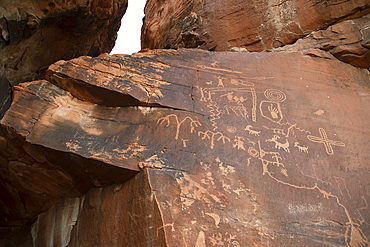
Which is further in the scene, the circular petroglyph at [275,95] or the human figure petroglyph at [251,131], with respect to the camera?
the circular petroglyph at [275,95]

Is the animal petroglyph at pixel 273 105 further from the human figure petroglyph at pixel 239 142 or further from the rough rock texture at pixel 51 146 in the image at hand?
the rough rock texture at pixel 51 146

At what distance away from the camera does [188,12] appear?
8.68m

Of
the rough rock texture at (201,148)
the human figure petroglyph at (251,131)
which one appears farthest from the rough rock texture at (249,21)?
the human figure petroglyph at (251,131)

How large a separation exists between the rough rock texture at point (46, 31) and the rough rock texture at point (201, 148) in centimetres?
215

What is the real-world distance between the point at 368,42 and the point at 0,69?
7.98 meters

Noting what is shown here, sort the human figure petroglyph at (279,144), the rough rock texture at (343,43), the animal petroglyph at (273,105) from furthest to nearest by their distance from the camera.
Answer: the rough rock texture at (343,43)
the animal petroglyph at (273,105)
the human figure petroglyph at (279,144)

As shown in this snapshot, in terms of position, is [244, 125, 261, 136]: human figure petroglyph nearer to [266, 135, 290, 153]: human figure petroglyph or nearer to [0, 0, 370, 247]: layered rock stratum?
[0, 0, 370, 247]: layered rock stratum

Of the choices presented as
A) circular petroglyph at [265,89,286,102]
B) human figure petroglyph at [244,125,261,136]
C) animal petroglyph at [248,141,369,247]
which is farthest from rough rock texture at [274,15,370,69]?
animal petroglyph at [248,141,369,247]

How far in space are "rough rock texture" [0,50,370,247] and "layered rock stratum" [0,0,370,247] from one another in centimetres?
2

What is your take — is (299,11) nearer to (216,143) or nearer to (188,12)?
(188,12)

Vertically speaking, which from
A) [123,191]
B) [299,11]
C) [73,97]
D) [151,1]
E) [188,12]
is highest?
[151,1]

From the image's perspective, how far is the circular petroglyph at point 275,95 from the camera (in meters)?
5.27

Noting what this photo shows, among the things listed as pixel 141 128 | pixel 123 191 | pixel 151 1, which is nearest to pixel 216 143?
pixel 141 128

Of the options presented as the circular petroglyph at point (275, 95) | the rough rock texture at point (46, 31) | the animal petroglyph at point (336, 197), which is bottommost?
the animal petroglyph at point (336, 197)
